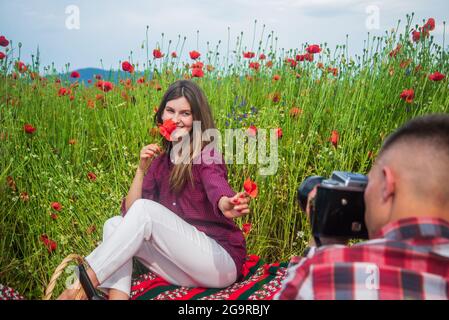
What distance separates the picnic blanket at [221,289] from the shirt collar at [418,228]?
115 centimetres

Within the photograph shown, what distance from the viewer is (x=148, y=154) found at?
7.13 feet

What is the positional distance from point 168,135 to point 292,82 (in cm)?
149

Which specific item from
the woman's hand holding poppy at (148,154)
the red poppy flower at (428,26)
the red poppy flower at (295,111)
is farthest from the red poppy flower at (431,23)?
the woman's hand holding poppy at (148,154)

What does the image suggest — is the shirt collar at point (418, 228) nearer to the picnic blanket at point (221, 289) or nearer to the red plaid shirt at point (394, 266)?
the red plaid shirt at point (394, 266)

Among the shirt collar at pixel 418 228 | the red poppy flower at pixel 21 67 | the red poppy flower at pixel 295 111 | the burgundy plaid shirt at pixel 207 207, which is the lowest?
the burgundy plaid shirt at pixel 207 207

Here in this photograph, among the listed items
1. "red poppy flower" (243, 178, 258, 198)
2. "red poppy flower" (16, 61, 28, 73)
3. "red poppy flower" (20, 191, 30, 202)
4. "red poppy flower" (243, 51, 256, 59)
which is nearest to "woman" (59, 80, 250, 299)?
"red poppy flower" (243, 178, 258, 198)

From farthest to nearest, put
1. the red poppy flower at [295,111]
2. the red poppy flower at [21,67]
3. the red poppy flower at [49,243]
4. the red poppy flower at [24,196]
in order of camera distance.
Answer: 1. the red poppy flower at [21,67]
2. the red poppy flower at [295,111]
3. the red poppy flower at [24,196]
4. the red poppy flower at [49,243]

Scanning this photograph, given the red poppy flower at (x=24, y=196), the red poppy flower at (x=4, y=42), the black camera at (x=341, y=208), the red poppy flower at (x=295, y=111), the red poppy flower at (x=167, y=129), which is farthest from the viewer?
the red poppy flower at (x=4, y=42)

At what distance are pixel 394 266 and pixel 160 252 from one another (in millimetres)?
1210

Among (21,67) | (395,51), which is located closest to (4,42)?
(21,67)

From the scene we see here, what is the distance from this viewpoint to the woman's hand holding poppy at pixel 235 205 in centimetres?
178

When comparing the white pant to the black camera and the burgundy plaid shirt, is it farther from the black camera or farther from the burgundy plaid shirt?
the black camera

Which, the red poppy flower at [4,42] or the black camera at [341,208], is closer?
the black camera at [341,208]

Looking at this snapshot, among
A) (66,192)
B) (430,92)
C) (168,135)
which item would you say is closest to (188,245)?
(168,135)
